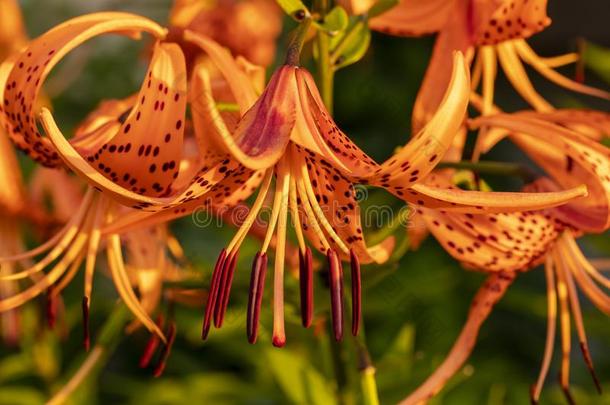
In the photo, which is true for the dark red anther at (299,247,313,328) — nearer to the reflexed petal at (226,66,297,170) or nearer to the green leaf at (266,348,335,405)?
the reflexed petal at (226,66,297,170)

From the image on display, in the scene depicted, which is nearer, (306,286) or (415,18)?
(306,286)

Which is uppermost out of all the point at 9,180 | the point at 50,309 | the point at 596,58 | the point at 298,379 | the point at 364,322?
the point at 596,58

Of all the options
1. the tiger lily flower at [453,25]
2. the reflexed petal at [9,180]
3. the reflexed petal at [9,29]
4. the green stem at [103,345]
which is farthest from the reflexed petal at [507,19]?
the reflexed petal at [9,29]

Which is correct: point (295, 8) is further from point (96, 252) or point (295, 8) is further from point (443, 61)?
point (96, 252)

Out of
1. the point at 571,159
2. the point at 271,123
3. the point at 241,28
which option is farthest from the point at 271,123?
the point at 241,28

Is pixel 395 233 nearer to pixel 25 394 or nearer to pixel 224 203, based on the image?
pixel 224 203

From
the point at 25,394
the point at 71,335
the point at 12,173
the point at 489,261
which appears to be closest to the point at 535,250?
the point at 489,261
